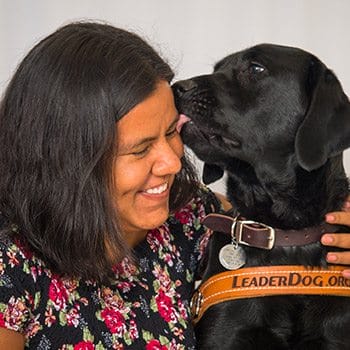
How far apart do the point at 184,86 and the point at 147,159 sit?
205 millimetres

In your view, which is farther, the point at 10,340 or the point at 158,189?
the point at 158,189

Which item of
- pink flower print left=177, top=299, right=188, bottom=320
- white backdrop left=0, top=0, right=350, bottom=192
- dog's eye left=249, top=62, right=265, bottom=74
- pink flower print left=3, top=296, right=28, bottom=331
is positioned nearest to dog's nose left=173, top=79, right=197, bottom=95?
dog's eye left=249, top=62, right=265, bottom=74

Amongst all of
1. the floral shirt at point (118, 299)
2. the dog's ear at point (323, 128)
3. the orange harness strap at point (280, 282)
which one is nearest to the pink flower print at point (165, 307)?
the floral shirt at point (118, 299)

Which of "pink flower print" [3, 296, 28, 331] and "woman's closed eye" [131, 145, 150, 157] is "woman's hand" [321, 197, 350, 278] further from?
"pink flower print" [3, 296, 28, 331]

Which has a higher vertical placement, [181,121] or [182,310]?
[181,121]

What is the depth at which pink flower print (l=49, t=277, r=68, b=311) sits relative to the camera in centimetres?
152

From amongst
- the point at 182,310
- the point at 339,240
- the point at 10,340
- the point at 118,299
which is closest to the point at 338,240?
the point at 339,240

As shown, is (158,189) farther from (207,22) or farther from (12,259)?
(207,22)

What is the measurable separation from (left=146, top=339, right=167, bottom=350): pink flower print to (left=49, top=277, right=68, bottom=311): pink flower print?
21cm

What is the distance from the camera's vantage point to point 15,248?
1.48 meters

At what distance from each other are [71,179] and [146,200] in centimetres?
18

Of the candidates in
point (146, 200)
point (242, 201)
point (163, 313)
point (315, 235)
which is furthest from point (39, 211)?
point (315, 235)

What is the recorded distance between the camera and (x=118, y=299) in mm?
1640

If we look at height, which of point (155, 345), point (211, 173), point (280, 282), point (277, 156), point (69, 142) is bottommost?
point (155, 345)
